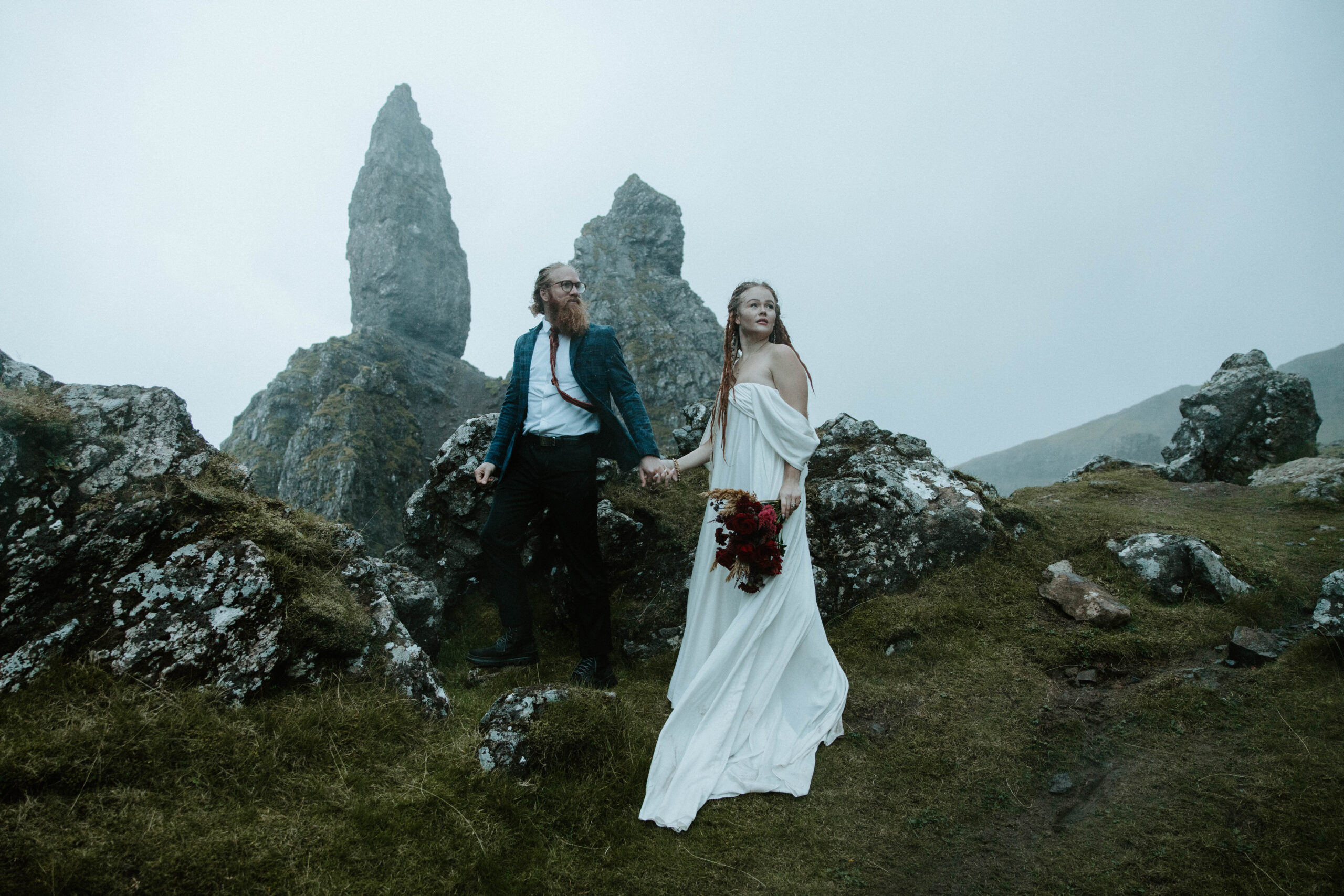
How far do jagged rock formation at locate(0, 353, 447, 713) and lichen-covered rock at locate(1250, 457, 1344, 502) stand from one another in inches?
443

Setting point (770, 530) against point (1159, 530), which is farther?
point (1159, 530)

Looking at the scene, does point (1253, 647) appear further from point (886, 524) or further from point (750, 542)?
point (750, 542)

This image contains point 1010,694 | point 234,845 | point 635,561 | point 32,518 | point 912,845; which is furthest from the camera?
point 635,561

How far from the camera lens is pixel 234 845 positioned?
2818 millimetres

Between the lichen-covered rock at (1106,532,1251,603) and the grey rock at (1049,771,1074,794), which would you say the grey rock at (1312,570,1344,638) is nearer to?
the lichen-covered rock at (1106,532,1251,603)

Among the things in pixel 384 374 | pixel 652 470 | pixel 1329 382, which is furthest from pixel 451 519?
pixel 384 374

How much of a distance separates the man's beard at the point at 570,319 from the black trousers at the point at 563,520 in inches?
37.9

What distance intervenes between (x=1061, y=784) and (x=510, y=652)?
4309mm

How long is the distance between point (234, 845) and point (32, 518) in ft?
8.37

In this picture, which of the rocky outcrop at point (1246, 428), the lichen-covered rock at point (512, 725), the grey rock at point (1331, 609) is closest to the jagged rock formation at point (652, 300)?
the rocky outcrop at point (1246, 428)

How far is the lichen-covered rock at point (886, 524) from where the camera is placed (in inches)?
254

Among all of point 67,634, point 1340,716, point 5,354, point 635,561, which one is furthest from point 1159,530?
point 5,354

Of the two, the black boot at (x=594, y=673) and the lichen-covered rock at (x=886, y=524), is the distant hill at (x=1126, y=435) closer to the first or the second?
the lichen-covered rock at (x=886, y=524)

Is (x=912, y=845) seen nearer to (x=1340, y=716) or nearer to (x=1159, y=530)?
(x=1340, y=716)
